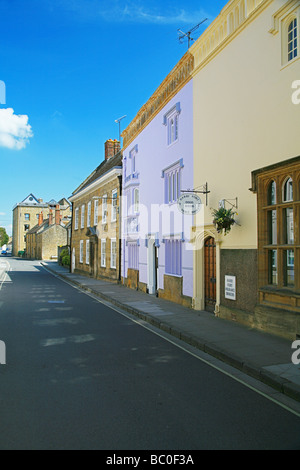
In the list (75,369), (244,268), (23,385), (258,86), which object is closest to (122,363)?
(75,369)

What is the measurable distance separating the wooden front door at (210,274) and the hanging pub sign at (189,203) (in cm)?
120

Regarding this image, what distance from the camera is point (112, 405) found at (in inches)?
194

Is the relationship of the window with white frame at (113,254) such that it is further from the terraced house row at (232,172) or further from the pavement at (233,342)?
the pavement at (233,342)

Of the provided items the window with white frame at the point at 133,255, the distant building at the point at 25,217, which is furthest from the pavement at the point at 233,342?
the distant building at the point at 25,217

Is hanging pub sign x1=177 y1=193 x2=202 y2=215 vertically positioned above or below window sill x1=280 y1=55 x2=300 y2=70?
below

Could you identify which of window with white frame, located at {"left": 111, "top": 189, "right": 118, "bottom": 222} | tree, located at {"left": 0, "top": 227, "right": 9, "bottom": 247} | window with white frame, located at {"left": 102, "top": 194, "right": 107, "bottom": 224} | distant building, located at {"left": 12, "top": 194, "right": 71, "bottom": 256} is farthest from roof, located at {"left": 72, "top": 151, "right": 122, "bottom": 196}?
tree, located at {"left": 0, "top": 227, "right": 9, "bottom": 247}

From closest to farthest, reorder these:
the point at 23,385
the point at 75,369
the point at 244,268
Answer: the point at 23,385 → the point at 75,369 → the point at 244,268

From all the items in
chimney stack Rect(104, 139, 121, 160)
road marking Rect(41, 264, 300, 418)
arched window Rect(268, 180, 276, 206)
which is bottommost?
road marking Rect(41, 264, 300, 418)

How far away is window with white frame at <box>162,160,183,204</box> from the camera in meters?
14.7

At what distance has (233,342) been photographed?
26.8ft

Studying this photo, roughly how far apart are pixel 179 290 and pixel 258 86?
7808 millimetres

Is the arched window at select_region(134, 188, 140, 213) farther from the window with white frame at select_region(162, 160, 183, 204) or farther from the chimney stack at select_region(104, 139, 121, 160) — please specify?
the chimney stack at select_region(104, 139, 121, 160)

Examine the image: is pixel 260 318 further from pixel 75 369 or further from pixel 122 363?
pixel 75 369

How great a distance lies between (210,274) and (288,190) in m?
4.52
